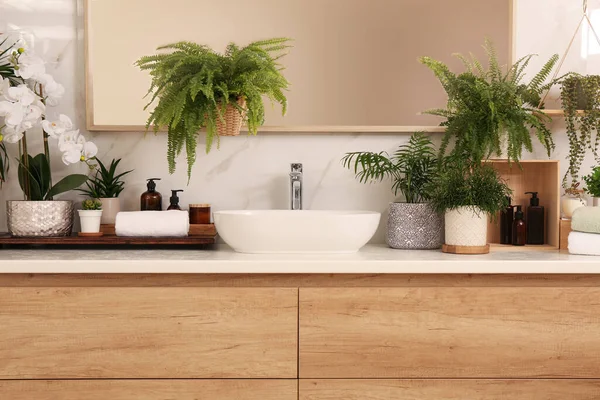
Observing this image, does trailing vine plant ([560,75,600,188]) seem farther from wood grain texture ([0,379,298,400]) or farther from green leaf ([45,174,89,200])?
green leaf ([45,174,89,200])

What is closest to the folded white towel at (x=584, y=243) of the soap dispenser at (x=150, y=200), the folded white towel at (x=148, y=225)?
the folded white towel at (x=148, y=225)

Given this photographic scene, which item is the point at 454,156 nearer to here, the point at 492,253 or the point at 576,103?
the point at 492,253

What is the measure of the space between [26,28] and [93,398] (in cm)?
118

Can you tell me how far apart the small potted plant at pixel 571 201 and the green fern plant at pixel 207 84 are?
900mm

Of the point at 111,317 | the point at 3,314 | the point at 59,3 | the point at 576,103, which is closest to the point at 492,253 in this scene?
the point at 576,103

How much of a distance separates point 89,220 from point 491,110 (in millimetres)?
1173

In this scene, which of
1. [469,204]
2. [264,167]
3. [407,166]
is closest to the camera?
[469,204]

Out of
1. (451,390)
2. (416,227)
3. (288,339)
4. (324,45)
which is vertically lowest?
(451,390)

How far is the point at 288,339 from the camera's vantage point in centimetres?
149

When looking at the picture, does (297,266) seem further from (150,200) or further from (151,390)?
(150,200)

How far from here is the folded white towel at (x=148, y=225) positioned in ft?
5.75

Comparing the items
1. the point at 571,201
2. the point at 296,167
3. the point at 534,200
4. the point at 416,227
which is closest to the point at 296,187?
the point at 296,167

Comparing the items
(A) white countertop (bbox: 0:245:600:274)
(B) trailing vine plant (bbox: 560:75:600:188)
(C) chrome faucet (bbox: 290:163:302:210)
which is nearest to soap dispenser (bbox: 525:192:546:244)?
(B) trailing vine plant (bbox: 560:75:600:188)

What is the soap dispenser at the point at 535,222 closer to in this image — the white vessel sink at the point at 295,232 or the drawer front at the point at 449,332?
the drawer front at the point at 449,332
